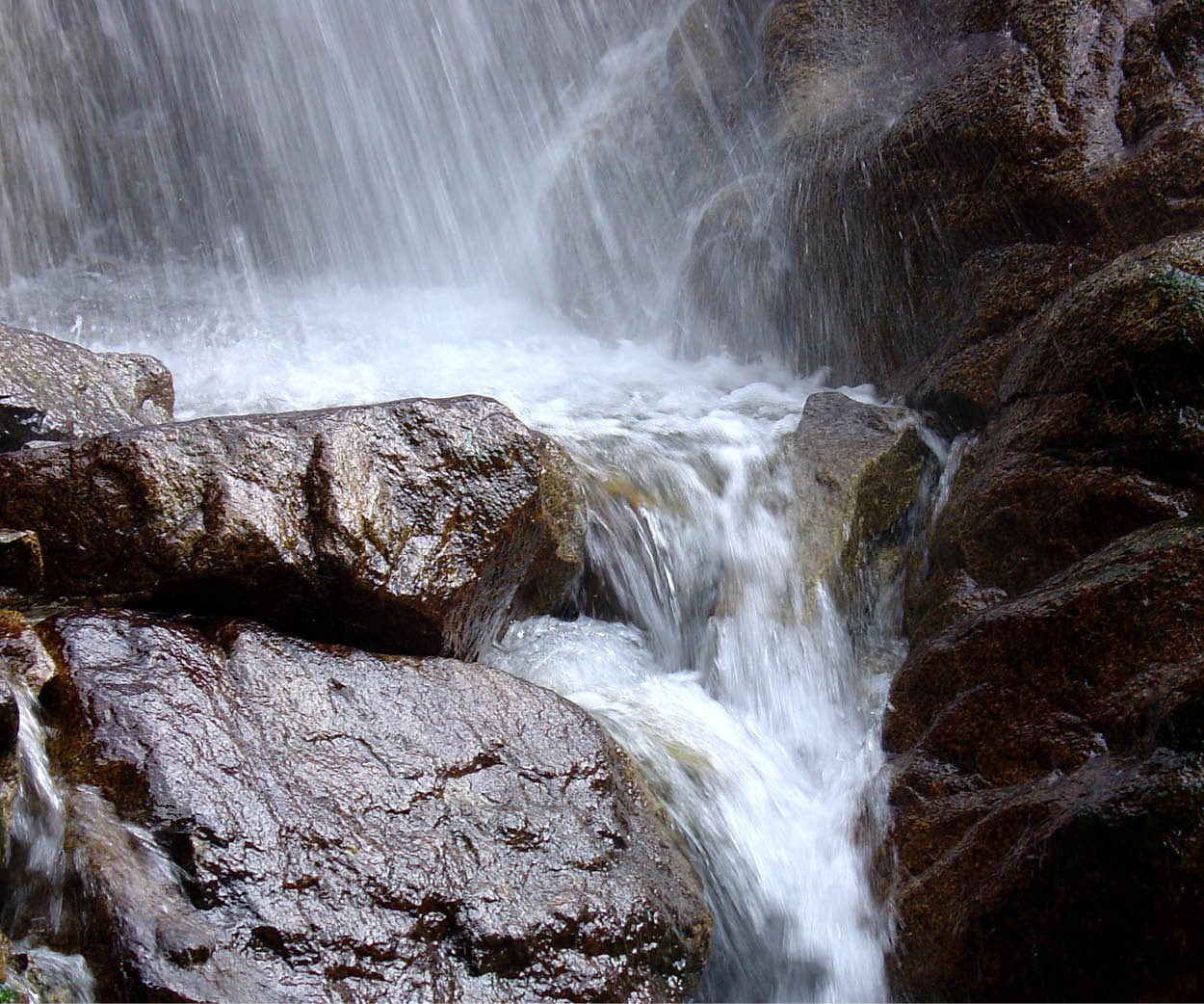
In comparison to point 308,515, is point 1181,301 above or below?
→ above

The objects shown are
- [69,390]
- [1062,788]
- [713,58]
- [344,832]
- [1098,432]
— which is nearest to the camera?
[344,832]

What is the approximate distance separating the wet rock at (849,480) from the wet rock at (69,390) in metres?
3.72

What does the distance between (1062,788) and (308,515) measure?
278 centimetres

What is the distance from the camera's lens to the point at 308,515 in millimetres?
3615

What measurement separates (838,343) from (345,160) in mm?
8037

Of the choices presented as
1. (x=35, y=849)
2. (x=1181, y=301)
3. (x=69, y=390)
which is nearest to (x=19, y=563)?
(x=35, y=849)

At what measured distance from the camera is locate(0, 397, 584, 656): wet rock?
3381mm

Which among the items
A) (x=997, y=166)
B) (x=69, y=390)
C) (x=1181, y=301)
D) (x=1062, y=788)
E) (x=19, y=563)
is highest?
(x=997, y=166)

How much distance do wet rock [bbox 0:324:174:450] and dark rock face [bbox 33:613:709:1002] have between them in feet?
6.74

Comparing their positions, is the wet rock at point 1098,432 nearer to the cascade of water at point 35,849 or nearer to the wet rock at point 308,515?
the wet rock at point 308,515

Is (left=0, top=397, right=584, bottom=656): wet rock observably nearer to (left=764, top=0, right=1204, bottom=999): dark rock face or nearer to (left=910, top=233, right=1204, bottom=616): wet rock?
(left=764, top=0, right=1204, bottom=999): dark rock face

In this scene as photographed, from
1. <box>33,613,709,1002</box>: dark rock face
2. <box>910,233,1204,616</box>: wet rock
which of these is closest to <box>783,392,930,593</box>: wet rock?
<box>910,233,1204,616</box>: wet rock

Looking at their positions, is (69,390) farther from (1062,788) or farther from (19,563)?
(1062,788)

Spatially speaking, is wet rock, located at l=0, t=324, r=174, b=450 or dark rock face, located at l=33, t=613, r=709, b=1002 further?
wet rock, located at l=0, t=324, r=174, b=450
